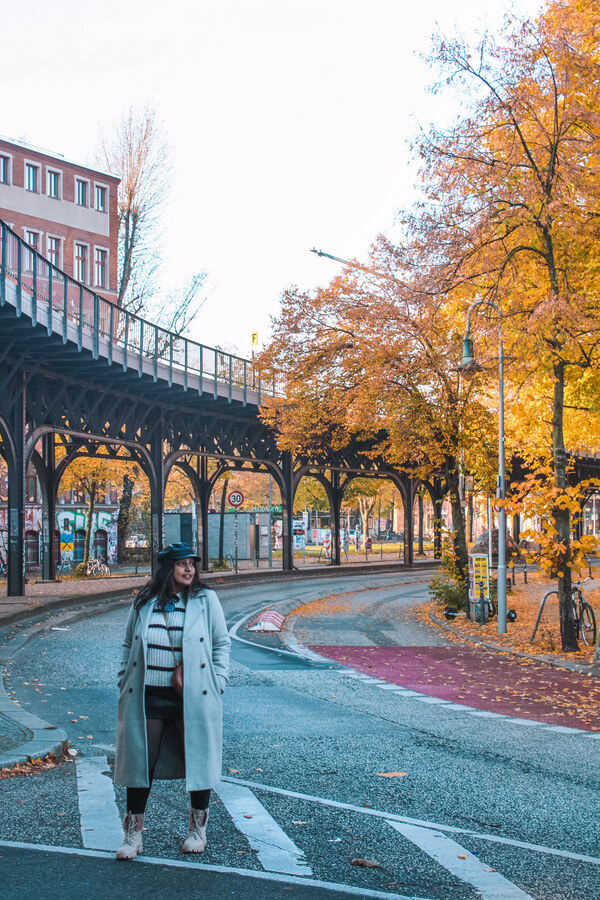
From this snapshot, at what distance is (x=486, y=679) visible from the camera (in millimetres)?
13352

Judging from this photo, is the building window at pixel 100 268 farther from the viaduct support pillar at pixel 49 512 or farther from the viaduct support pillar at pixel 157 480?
the viaduct support pillar at pixel 49 512

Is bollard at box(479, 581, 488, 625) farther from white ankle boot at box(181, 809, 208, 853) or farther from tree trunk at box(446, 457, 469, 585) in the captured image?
white ankle boot at box(181, 809, 208, 853)

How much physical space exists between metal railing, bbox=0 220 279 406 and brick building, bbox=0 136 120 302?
10735mm

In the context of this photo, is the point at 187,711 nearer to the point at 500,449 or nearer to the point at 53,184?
the point at 500,449

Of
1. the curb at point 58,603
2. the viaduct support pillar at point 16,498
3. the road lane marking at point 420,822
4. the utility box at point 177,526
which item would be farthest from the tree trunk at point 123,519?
the road lane marking at point 420,822

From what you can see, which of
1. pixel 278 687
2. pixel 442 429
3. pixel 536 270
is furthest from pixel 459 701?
pixel 442 429

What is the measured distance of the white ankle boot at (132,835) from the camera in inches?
198

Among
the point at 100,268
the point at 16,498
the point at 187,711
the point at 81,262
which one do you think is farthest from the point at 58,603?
the point at 100,268

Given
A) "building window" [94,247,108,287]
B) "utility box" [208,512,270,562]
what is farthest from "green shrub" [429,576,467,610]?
"building window" [94,247,108,287]

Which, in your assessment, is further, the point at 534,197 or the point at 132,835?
the point at 534,197

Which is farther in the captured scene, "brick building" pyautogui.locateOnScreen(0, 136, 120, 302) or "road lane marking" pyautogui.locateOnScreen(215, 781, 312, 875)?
"brick building" pyautogui.locateOnScreen(0, 136, 120, 302)

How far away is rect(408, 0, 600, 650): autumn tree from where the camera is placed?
1489 centimetres

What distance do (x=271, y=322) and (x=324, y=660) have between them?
1402 centimetres

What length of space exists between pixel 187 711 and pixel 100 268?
40.9m
